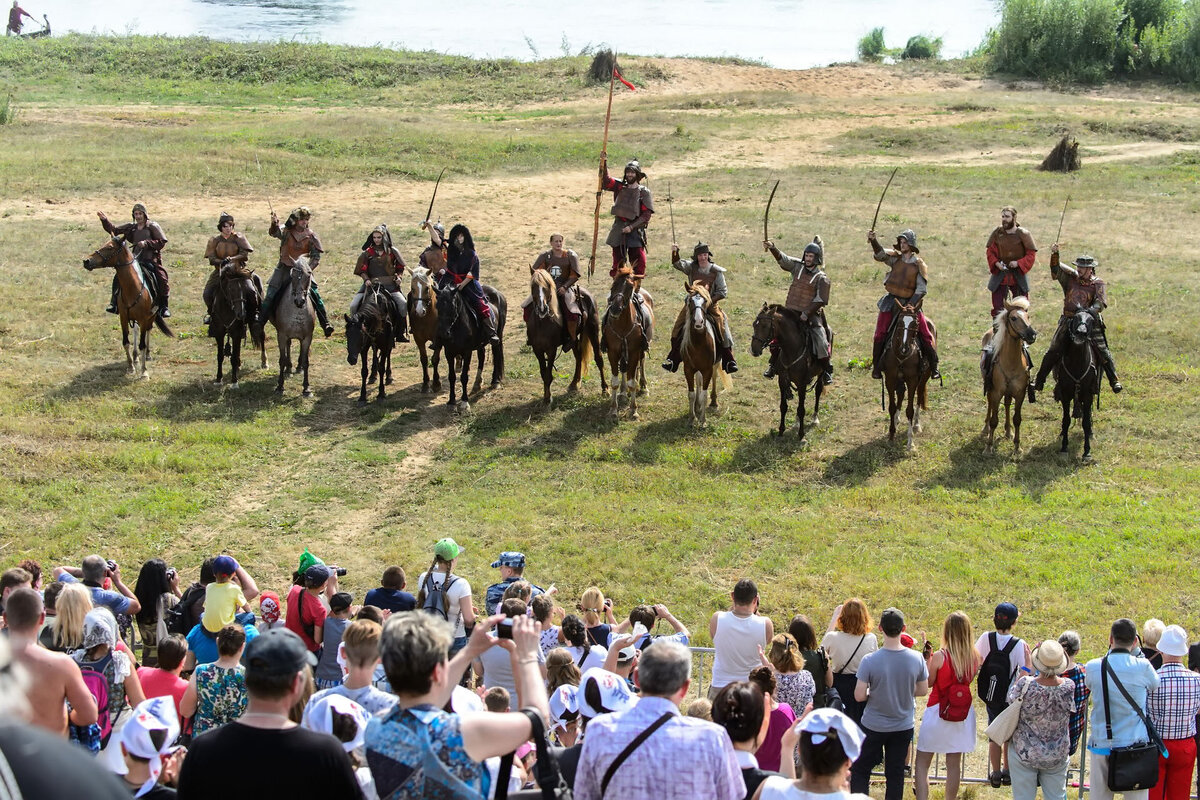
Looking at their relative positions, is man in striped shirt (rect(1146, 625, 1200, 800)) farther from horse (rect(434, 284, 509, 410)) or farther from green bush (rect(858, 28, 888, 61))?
green bush (rect(858, 28, 888, 61))

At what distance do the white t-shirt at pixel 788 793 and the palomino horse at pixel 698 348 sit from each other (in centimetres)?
1288

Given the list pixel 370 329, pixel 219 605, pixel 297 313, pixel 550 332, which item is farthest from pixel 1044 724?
pixel 297 313

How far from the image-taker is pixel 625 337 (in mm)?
18734

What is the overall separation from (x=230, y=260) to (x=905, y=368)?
33.4 ft

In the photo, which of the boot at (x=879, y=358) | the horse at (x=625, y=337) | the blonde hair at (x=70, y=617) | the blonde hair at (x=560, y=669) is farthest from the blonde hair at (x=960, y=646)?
the horse at (x=625, y=337)

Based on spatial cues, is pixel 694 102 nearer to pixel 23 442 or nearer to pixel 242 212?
pixel 242 212

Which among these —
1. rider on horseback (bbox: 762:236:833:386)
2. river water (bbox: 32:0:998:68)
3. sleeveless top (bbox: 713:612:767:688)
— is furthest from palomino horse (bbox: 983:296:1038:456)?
river water (bbox: 32:0:998:68)

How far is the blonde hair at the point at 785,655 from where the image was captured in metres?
8.16

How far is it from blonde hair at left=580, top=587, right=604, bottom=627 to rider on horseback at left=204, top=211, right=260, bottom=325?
38.9 feet

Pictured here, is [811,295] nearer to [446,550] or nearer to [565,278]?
[565,278]

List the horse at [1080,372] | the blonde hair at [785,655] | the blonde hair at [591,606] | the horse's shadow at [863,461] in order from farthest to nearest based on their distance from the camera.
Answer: the horse at [1080,372]
the horse's shadow at [863,461]
the blonde hair at [591,606]
the blonde hair at [785,655]

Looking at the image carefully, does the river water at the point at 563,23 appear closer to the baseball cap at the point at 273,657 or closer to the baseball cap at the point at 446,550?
the baseball cap at the point at 446,550

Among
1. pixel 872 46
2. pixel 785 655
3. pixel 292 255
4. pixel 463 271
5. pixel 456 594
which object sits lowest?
pixel 456 594

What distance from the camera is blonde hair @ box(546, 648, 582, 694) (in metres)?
7.86
